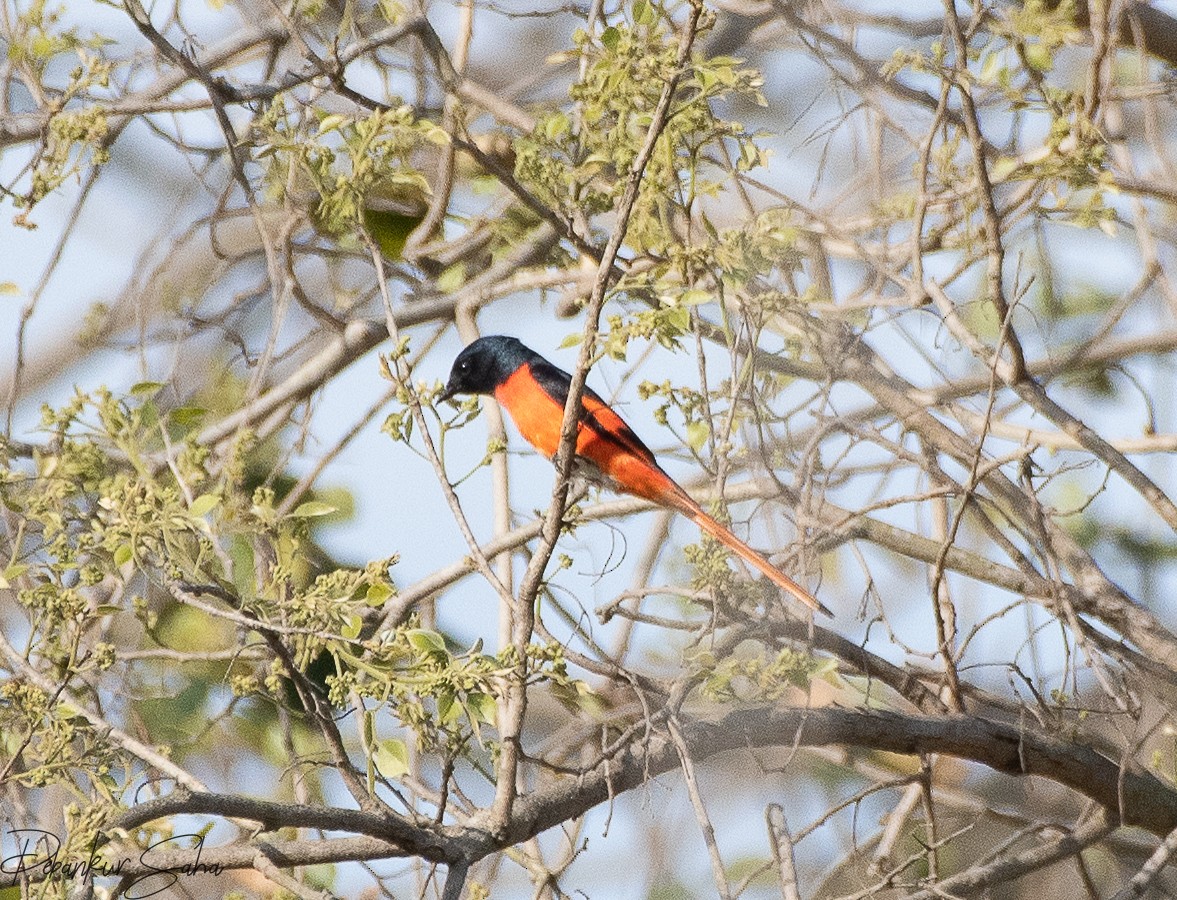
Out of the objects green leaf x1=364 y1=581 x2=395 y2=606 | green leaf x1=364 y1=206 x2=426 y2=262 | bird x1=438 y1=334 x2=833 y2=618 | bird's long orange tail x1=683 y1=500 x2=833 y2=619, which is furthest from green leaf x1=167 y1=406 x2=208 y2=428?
green leaf x1=364 y1=206 x2=426 y2=262

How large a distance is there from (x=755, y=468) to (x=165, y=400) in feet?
6.71

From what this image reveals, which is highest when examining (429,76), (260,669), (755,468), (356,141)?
(429,76)

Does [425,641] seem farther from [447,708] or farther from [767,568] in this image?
[767,568]

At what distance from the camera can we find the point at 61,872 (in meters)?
2.12

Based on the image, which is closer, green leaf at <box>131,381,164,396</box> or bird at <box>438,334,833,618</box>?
green leaf at <box>131,381,164,396</box>

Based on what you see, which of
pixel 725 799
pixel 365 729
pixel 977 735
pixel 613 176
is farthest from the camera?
pixel 725 799

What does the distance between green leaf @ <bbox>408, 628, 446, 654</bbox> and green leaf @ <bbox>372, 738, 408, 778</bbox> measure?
0.24m

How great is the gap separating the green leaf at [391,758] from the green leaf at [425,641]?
236 mm

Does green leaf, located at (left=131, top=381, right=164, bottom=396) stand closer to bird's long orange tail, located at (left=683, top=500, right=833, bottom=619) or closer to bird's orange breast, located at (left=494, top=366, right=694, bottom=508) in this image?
bird's long orange tail, located at (left=683, top=500, right=833, bottom=619)

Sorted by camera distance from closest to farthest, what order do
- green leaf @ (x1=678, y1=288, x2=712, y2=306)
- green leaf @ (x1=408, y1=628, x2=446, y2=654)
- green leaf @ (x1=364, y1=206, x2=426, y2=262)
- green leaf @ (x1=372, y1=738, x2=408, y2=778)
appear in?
green leaf @ (x1=408, y1=628, x2=446, y2=654)
green leaf @ (x1=372, y1=738, x2=408, y2=778)
green leaf @ (x1=678, y1=288, x2=712, y2=306)
green leaf @ (x1=364, y1=206, x2=426, y2=262)

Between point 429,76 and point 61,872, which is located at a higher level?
point 429,76

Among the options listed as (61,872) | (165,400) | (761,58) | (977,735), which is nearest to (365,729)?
(61,872)

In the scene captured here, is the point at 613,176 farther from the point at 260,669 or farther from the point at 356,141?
the point at 260,669

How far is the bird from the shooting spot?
4227 millimetres
